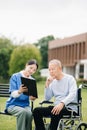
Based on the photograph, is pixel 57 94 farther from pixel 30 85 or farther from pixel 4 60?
pixel 4 60

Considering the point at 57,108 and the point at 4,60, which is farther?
the point at 4,60

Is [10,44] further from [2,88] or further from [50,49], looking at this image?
[2,88]

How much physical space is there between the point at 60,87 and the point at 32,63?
0.62 metres

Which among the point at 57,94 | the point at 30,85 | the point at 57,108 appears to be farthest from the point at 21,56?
the point at 57,108

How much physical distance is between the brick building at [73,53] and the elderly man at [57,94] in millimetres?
62155

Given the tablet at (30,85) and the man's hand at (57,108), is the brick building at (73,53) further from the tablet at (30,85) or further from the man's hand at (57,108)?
the man's hand at (57,108)

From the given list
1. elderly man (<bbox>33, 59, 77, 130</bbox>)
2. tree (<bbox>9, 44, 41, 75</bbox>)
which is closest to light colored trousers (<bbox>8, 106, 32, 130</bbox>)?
elderly man (<bbox>33, 59, 77, 130</bbox>)

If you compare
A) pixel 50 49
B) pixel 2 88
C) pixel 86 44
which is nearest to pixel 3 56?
pixel 86 44

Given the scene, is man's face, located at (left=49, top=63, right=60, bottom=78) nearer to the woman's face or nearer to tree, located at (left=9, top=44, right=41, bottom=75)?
the woman's face

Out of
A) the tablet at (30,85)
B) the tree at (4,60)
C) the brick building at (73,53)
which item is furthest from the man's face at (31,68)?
the tree at (4,60)

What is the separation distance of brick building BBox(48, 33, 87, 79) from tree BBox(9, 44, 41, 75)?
7.25 m

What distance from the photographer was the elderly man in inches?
299

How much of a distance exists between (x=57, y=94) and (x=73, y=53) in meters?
70.7

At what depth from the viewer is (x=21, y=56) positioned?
69.9 m
